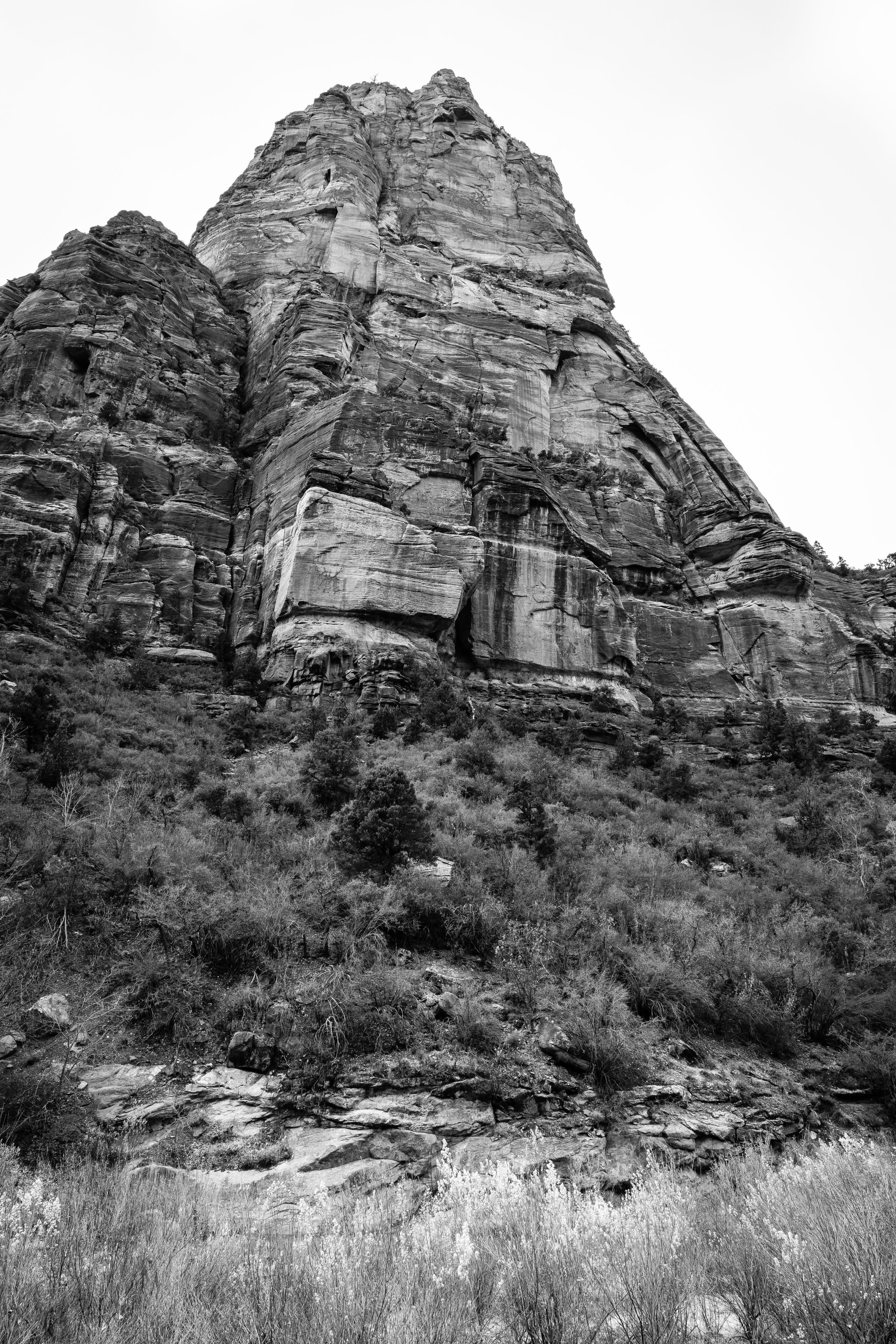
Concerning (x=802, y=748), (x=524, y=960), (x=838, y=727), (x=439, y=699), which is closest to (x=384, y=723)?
(x=439, y=699)

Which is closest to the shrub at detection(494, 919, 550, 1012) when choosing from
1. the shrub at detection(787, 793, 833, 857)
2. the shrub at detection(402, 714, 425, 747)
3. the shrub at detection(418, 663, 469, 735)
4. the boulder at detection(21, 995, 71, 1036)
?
the boulder at detection(21, 995, 71, 1036)

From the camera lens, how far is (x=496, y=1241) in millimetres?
4348

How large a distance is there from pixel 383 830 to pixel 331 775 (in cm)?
514

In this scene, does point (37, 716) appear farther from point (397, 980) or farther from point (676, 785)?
point (676, 785)

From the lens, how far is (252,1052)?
24.7 feet

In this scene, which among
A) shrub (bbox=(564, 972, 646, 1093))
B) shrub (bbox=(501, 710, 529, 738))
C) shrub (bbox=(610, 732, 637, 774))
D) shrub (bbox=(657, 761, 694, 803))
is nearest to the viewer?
shrub (bbox=(564, 972, 646, 1093))

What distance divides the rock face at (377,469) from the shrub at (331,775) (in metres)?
9.39

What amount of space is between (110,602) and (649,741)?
23.2 m

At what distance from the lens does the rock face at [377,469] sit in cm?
3170

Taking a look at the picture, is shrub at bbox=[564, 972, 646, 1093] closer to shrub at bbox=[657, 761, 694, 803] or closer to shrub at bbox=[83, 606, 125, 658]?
shrub at bbox=[657, 761, 694, 803]

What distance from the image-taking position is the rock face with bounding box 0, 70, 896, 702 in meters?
31.7

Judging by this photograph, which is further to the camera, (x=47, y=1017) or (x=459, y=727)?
(x=459, y=727)

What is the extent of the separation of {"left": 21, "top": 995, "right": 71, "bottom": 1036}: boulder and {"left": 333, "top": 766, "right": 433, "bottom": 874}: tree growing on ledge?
202 inches

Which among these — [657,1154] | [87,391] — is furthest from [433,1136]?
[87,391]
